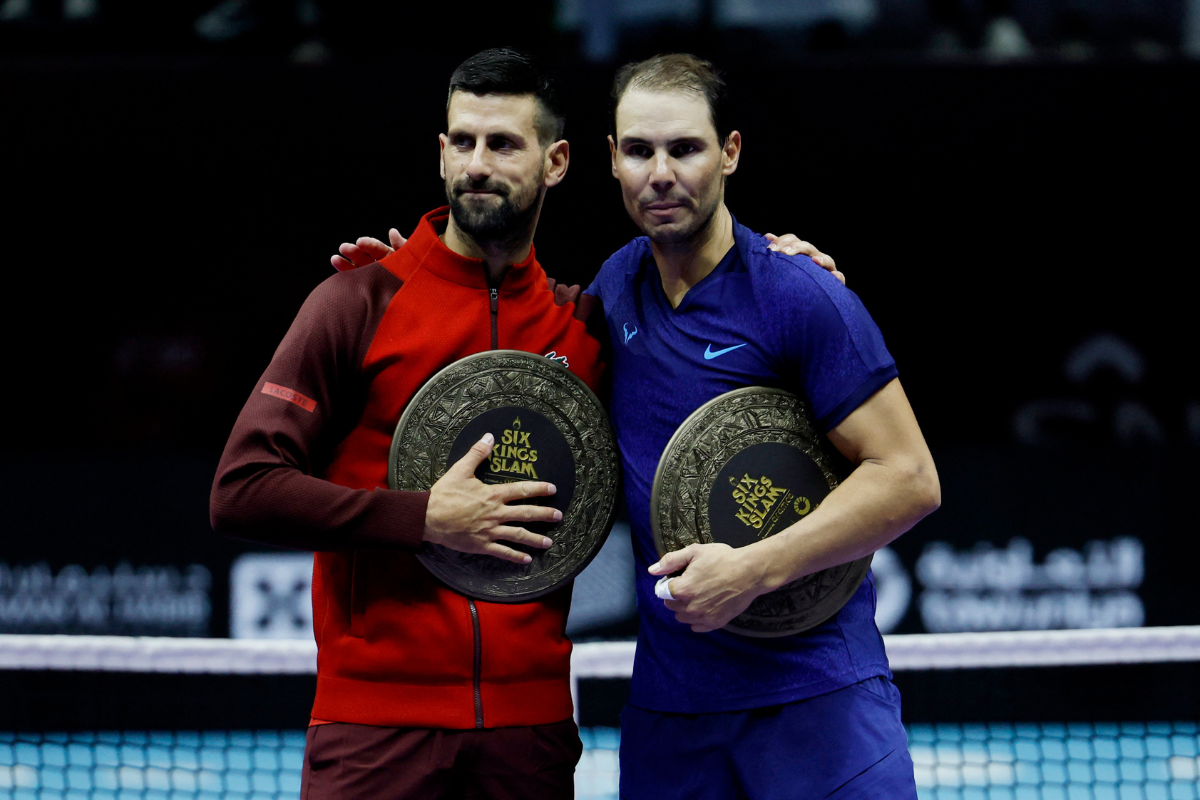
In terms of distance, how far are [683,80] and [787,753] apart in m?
1.38

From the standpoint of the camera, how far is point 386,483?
2531 mm

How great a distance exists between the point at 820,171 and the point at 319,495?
217 inches

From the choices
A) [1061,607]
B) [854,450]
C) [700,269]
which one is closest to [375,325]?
[700,269]

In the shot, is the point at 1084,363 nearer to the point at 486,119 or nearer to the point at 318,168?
the point at 318,168

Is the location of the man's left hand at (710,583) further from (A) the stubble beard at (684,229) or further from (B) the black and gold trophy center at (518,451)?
(A) the stubble beard at (684,229)

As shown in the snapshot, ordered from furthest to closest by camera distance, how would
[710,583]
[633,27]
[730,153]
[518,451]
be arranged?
[633,27]
[730,153]
[518,451]
[710,583]

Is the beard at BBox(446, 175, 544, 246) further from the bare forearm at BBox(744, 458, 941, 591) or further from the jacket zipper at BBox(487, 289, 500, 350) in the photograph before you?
the bare forearm at BBox(744, 458, 941, 591)

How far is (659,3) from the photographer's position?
7715 millimetres

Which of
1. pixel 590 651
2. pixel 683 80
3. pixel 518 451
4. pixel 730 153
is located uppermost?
pixel 683 80

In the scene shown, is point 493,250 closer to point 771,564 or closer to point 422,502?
point 422,502

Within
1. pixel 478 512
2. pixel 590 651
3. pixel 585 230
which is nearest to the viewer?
pixel 478 512

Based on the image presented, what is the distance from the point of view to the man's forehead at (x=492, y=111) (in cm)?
257

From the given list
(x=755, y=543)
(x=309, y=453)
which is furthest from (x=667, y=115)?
(x=309, y=453)

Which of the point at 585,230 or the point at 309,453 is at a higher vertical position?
the point at 585,230
